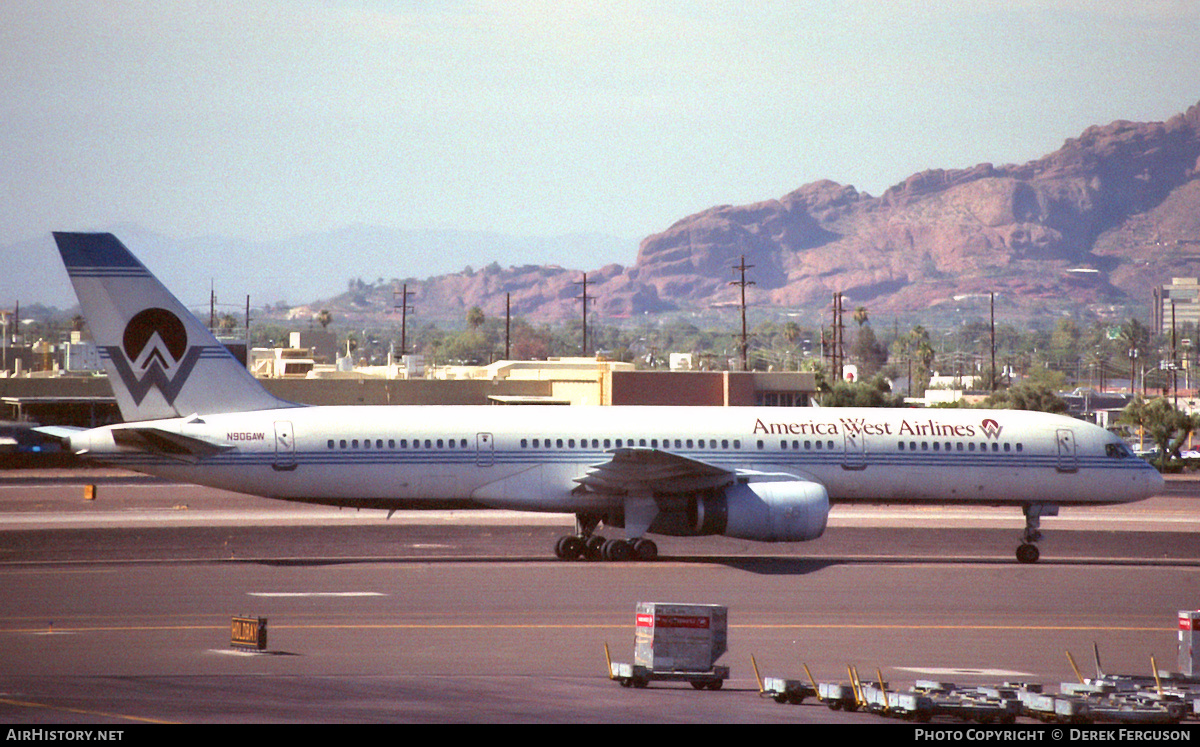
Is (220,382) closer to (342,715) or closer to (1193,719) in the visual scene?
(342,715)

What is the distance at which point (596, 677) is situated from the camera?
1817 centimetres

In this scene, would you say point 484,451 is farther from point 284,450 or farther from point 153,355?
point 153,355

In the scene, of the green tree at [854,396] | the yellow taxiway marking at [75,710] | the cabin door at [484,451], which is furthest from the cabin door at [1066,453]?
the green tree at [854,396]

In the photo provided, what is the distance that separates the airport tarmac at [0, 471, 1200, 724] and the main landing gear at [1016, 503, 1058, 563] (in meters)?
0.63

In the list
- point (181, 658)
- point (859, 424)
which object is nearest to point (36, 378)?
point (859, 424)

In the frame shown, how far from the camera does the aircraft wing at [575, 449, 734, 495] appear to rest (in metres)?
30.6

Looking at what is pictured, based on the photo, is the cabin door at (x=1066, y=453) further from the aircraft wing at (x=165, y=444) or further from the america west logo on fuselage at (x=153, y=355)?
the america west logo on fuselage at (x=153, y=355)

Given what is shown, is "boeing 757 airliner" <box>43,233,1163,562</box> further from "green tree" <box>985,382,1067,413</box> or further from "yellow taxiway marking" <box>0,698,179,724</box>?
"green tree" <box>985,382,1067,413</box>

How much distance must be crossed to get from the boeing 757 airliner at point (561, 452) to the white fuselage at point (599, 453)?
0.03 meters

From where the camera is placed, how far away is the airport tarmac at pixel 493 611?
1602 cm

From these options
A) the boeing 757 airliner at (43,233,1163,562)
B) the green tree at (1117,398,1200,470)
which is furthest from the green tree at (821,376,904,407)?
the boeing 757 airliner at (43,233,1163,562)

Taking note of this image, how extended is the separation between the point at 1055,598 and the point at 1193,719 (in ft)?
37.3

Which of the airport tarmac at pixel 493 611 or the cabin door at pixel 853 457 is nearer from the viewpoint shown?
the airport tarmac at pixel 493 611
